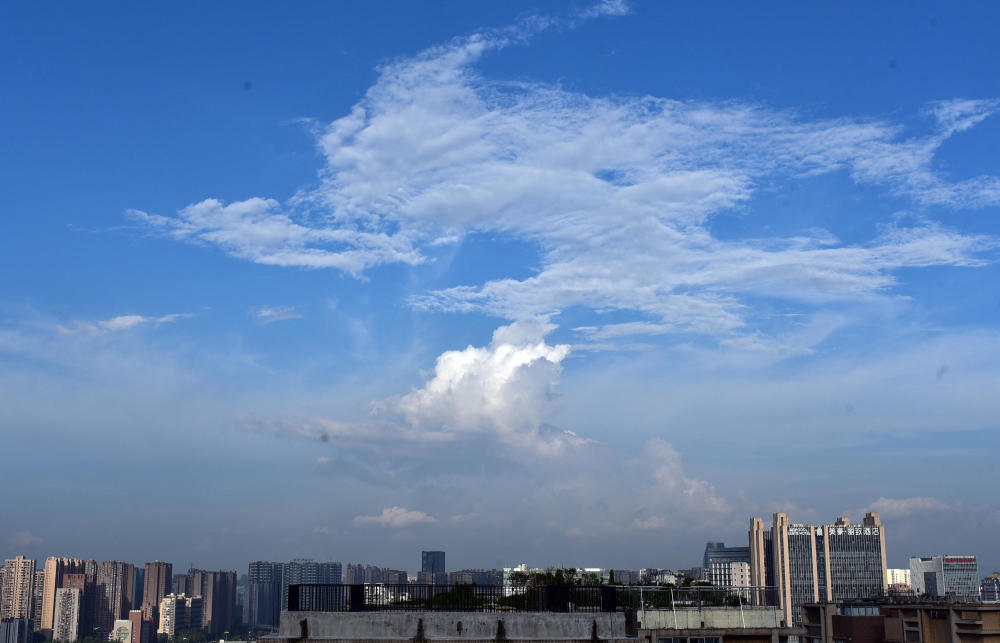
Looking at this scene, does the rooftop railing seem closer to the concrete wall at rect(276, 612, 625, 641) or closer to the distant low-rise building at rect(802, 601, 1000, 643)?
the concrete wall at rect(276, 612, 625, 641)

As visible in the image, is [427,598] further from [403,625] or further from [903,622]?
[903,622]

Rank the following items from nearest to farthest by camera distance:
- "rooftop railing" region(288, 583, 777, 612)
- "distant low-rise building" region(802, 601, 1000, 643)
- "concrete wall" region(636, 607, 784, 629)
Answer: "rooftop railing" region(288, 583, 777, 612)
"concrete wall" region(636, 607, 784, 629)
"distant low-rise building" region(802, 601, 1000, 643)

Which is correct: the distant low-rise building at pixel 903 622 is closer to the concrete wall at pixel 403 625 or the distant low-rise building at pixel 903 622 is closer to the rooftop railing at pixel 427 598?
the rooftop railing at pixel 427 598

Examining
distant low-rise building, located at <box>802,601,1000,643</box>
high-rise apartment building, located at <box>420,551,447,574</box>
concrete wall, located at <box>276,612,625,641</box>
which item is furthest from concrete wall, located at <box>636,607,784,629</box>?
high-rise apartment building, located at <box>420,551,447,574</box>

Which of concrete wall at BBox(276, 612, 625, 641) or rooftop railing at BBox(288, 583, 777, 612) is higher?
rooftop railing at BBox(288, 583, 777, 612)

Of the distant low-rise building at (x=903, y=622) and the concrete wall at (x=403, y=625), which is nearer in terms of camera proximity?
the concrete wall at (x=403, y=625)

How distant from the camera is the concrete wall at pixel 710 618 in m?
37.8

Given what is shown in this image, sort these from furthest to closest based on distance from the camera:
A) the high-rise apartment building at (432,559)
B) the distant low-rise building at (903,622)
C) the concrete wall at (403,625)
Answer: the high-rise apartment building at (432,559) → the distant low-rise building at (903,622) → the concrete wall at (403,625)

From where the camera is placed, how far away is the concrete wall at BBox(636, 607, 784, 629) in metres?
37.8

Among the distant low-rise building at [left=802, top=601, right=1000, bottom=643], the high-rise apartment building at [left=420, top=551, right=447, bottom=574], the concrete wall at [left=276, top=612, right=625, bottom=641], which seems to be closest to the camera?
the concrete wall at [left=276, top=612, right=625, bottom=641]

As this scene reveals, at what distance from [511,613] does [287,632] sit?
19.4ft

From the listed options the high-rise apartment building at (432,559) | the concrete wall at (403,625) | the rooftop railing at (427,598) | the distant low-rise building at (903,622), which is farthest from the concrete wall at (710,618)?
the high-rise apartment building at (432,559)

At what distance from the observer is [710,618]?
125ft

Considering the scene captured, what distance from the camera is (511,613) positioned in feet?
80.3
